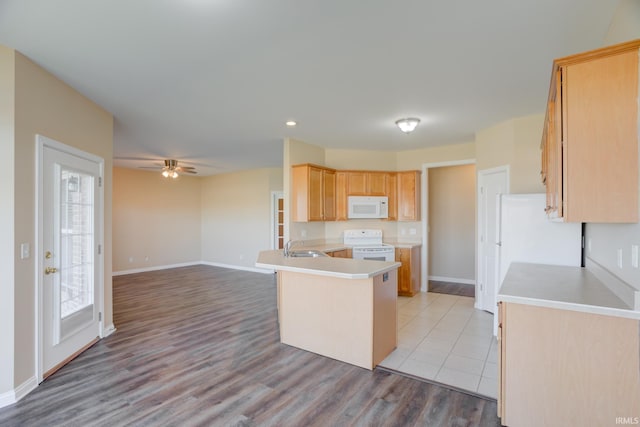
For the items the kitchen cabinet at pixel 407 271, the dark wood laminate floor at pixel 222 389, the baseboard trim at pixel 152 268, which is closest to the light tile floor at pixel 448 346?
the dark wood laminate floor at pixel 222 389

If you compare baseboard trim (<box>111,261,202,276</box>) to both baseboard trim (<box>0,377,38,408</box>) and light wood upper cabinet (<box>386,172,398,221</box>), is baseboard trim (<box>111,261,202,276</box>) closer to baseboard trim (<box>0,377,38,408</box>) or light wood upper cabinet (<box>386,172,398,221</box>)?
baseboard trim (<box>0,377,38,408</box>)

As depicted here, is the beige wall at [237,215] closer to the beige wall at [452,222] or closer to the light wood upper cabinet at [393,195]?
the light wood upper cabinet at [393,195]

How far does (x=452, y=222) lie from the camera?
6676 millimetres

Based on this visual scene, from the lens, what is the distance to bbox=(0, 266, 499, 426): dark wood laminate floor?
217cm

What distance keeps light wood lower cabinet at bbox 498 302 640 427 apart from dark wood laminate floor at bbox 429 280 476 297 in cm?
389

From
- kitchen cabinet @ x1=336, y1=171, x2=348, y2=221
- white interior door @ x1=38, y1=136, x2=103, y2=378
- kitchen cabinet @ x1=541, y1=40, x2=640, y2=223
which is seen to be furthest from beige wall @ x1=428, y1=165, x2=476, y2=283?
white interior door @ x1=38, y1=136, x2=103, y2=378

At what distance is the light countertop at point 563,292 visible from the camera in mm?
1618

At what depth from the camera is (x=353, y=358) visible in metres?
2.95

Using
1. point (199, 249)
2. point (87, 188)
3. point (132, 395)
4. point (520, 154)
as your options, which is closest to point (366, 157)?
point (520, 154)

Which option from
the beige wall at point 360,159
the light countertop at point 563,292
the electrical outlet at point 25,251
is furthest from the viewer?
the beige wall at point 360,159

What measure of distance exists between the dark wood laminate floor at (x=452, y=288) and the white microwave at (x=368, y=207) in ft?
5.58

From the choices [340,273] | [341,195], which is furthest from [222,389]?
[341,195]

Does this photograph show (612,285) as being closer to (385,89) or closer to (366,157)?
(385,89)

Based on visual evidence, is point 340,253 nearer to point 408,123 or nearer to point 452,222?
point 408,123
